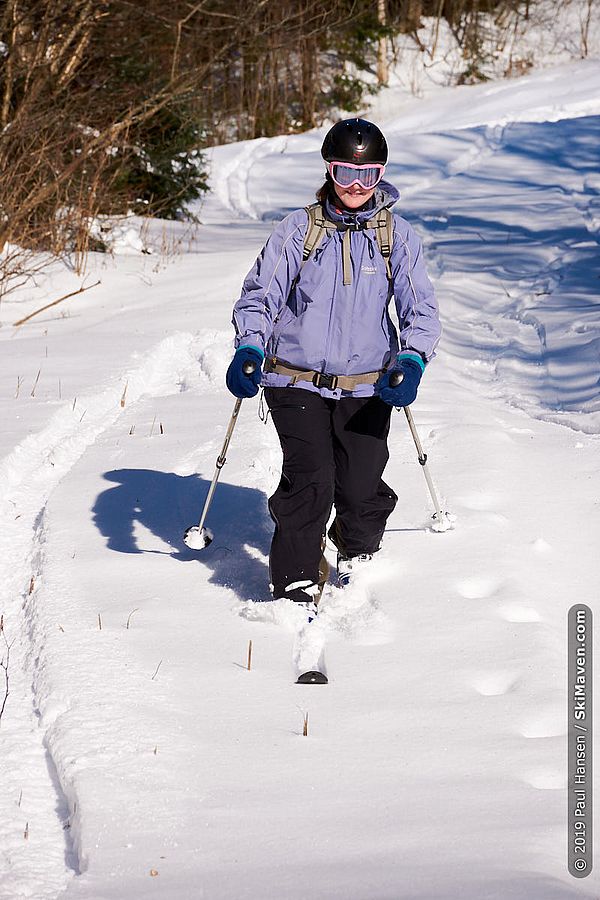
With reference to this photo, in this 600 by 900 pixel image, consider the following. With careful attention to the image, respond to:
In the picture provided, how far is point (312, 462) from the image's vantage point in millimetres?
4012

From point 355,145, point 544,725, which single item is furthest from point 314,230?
point 544,725

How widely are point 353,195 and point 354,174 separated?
0.07 metres

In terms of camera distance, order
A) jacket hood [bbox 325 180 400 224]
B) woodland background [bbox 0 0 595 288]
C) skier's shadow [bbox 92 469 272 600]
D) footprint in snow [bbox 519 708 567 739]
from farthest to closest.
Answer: woodland background [bbox 0 0 595 288] < skier's shadow [bbox 92 469 272 600] < jacket hood [bbox 325 180 400 224] < footprint in snow [bbox 519 708 567 739]

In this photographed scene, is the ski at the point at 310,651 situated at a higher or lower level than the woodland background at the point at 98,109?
lower

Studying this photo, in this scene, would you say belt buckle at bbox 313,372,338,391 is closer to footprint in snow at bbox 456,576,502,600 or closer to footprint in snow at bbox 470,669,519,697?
footprint in snow at bbox 456,576,502,600

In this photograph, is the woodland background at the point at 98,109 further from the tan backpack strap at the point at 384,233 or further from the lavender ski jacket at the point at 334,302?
the tan backpack strap at the point at 384,233

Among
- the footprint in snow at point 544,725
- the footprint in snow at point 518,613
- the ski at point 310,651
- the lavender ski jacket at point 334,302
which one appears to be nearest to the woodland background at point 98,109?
the lavender ski jacket at point 334,302

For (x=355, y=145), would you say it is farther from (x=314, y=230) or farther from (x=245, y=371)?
(x=245, y=371)

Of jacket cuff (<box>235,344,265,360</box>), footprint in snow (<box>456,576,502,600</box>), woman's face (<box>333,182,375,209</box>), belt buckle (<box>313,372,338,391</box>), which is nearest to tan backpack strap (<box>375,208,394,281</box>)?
woman's face (<box>333,182,375,209</box>)

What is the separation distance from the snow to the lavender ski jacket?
91cm

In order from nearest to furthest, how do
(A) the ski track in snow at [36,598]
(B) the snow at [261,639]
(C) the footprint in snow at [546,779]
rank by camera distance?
(B) the snow at [261,639], (A) the ski track in snow at [36,598], (C) the footprint in snow at [546,779]

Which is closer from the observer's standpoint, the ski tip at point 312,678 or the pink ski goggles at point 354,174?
the ski tip at point 312,678

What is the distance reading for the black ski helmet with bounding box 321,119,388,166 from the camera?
3801 mm

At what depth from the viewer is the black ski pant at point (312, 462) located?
4.02 m
